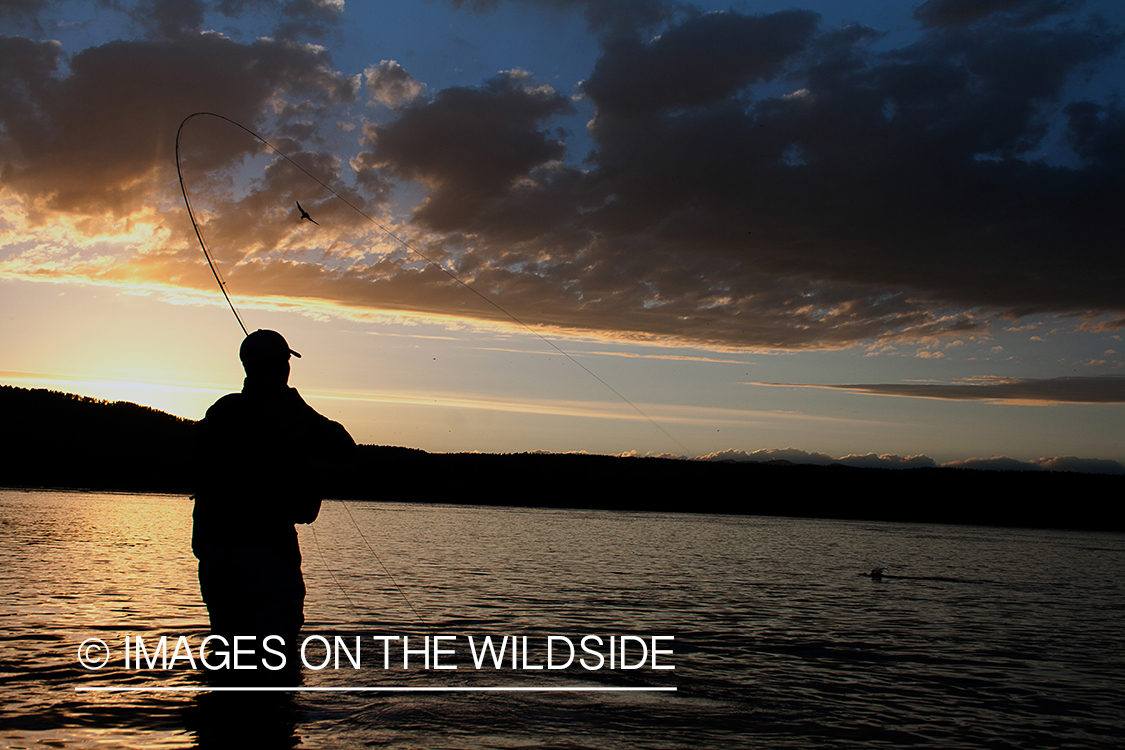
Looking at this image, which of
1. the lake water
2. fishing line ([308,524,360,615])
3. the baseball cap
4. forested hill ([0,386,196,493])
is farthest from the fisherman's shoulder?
forested hill ([0,386,196,493])

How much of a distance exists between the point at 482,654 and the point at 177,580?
30.7ft

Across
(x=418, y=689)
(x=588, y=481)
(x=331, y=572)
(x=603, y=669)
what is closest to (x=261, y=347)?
(x=418, y=689)

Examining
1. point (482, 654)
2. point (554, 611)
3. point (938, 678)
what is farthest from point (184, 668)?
point (938, 678)

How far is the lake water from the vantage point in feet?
22.9

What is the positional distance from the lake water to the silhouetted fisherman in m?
0.95

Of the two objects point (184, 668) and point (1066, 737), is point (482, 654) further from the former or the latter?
point (1066, 737)

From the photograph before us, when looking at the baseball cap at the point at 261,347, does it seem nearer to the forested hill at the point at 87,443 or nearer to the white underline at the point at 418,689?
the white underline at the point at 418,689

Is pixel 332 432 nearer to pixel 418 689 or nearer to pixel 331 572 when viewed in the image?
pixel 418 689

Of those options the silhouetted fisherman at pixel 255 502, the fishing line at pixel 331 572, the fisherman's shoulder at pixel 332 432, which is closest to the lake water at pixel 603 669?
the fishing line at pixel 331 572

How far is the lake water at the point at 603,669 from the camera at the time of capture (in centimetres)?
696

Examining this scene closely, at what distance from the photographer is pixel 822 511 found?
106000mm

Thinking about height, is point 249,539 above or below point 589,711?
above

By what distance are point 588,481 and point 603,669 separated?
116 meters

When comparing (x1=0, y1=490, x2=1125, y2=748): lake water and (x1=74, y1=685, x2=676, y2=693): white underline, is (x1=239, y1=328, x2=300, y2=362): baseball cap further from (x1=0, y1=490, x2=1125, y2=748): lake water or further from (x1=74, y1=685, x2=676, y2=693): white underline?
(x1=74, y1=685, x2=676, y2=693): white underline
